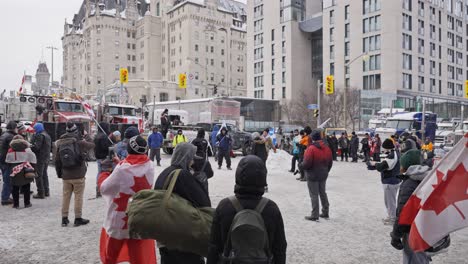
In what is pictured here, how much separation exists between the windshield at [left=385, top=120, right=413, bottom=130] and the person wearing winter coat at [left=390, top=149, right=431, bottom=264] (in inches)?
Result: 1120

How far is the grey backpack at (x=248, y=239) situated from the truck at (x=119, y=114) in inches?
1006

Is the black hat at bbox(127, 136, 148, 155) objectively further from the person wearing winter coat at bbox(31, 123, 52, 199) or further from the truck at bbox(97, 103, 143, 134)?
the truck at bbox(97, 103, 143, 134)

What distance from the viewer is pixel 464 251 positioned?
6.52 meters

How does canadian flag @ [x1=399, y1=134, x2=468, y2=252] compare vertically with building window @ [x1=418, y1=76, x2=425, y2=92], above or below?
below

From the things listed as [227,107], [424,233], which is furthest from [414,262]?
[227,107]

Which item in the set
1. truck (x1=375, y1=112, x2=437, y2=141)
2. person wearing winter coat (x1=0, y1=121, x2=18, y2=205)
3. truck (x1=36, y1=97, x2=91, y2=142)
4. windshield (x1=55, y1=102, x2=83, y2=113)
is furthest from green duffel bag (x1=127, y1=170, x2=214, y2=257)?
truck (x1=375, y1=112, x2=437, y2=141)

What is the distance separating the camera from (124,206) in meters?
4.57

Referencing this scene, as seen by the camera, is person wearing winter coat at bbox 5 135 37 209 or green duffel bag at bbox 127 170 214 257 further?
person wearing winter coat at bbox 5 135 37 209

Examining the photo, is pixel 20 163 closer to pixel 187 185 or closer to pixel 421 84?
pixel 187 185

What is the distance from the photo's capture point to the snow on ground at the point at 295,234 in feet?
20.0

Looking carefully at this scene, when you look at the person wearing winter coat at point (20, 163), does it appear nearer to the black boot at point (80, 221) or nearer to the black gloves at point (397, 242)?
the black boot at point (80, 221)

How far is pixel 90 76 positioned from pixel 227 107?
9742cm

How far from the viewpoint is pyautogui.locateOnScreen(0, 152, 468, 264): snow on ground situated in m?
6.10

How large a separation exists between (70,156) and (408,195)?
545cm
